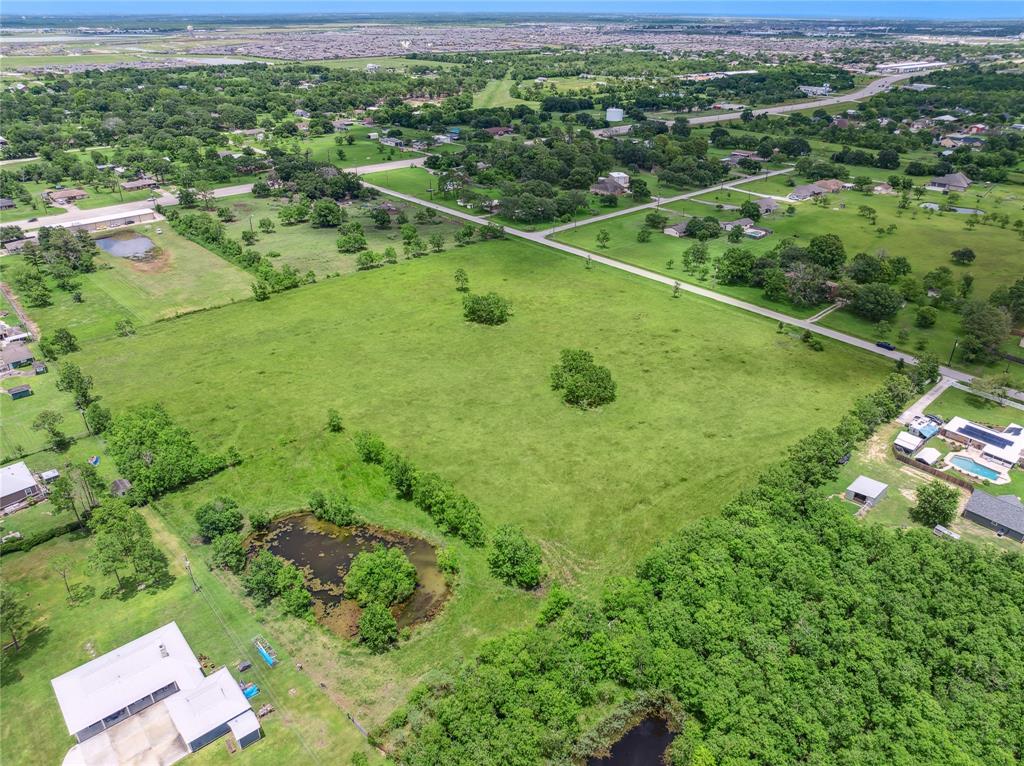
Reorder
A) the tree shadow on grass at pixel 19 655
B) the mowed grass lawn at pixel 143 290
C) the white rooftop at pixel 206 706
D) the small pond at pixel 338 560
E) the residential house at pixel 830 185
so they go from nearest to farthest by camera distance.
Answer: the white rooftop at pixel 206 706
the tree shadow on grass at pixel 19 655
the small pond at pixel 338 560
the mowed grass lawn at pixel 143 290
the residential house at pixel 830 185

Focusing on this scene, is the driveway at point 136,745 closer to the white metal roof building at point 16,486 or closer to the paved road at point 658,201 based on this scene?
the white metal roof building at point 16,486

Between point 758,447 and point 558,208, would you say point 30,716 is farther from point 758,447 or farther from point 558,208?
point 558,208

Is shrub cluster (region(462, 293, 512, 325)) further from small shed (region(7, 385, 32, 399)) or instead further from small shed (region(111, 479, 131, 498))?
small shed (region(7, 385, 32, 399))

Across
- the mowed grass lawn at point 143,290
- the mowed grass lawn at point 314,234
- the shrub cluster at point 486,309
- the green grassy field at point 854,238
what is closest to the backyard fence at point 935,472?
the green grassy field at point 854,238

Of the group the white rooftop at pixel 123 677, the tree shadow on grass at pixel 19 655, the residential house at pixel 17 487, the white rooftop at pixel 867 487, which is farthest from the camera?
the white rooftop at pixel 867 487

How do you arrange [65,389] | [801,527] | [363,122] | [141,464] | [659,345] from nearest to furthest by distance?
[801,527], [141,464], [65,389], [659,345], [363,122]

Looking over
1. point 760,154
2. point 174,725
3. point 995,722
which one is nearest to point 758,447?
point 995,722

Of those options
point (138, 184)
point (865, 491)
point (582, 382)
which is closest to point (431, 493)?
point (582, 382)
